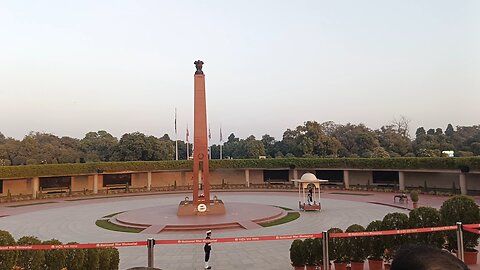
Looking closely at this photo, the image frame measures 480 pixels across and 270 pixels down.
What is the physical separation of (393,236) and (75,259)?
8.33 m

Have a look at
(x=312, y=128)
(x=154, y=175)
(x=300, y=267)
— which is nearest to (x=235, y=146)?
(x=312, y=128)

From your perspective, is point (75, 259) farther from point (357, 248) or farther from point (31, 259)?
point (357, 248)

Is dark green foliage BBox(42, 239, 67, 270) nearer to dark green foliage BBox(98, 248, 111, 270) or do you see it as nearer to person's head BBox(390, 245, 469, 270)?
dark green foliage BBox(98, 248, 111, 270)

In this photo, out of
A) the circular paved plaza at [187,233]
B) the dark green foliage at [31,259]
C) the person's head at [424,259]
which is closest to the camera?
the person's head at [424,259]

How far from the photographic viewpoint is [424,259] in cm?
131

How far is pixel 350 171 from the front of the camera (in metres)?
41.2

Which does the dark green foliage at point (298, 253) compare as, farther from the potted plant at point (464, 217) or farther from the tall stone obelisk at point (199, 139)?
the tall stone obelisk at point (199, 139)

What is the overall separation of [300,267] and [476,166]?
25.2 metres

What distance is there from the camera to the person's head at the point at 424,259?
49.5 inches

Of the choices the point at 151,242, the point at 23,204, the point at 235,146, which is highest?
the point at 235,146

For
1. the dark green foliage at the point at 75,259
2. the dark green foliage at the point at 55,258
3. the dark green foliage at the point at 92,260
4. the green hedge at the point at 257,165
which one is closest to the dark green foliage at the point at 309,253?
the dark green foliage at the point at 92,260

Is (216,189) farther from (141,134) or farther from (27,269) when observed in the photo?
(27,269)

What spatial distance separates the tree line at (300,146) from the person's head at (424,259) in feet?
147

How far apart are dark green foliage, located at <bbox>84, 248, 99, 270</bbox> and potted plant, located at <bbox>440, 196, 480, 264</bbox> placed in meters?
9.36
